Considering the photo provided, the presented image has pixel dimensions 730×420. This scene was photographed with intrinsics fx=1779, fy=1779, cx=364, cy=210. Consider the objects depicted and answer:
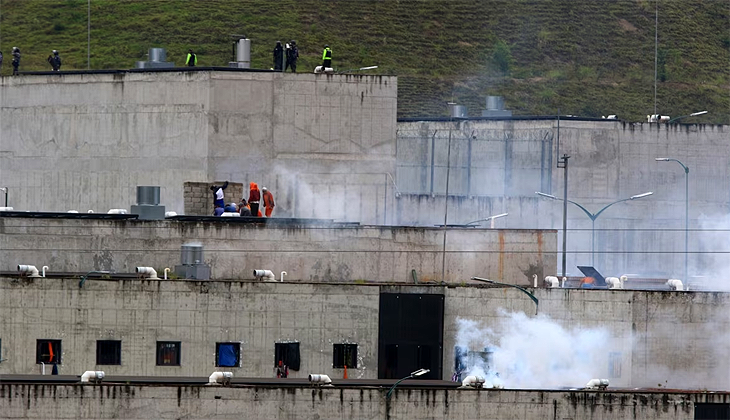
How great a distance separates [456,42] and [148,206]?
90.5m

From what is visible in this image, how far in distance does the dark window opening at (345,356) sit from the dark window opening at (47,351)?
896 centimetres

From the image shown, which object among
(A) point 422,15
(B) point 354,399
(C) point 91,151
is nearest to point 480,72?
(A) point 422,15

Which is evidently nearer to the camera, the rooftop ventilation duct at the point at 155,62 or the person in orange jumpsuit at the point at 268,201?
the person in orange jumpsuit at the point at 268,201

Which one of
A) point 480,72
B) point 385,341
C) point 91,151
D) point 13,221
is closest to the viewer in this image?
point 385,341

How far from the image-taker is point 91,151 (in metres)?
78.9

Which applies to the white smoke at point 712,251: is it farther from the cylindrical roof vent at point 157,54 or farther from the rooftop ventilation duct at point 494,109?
the cylindrical roof vent at point 157,54

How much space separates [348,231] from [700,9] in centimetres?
11098

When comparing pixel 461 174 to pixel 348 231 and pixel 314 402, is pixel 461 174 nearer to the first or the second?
pixel 348 231

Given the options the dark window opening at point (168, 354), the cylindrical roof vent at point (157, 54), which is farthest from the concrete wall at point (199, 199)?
the cylindrical roof vent at point (157, 54)

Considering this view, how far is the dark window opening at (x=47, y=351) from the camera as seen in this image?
5631 cm

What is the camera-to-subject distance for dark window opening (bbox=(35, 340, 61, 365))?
5631 centimetres

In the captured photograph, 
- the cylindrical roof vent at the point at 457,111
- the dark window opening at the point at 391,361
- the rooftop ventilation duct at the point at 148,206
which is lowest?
the dark window opening at the point at 391,361

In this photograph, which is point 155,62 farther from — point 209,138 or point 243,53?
point 209,138

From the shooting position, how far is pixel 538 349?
58688mm
